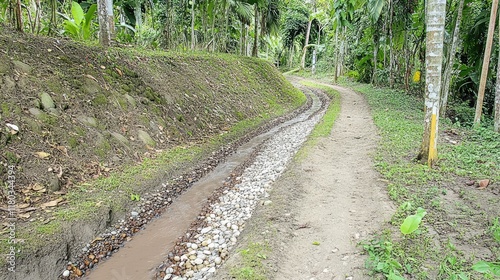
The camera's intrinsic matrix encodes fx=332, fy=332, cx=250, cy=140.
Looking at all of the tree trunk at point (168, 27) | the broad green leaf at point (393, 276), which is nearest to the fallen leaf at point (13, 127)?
the broad green leaf at point (393, 276)

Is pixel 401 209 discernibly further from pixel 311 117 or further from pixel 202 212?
pixel 311 117

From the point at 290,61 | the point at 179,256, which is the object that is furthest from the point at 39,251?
the point at 290,61

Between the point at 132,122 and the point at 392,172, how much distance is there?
5450 millimetres

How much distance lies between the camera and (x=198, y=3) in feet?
46.3

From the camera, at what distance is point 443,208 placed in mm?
4566

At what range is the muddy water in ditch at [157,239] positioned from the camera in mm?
4180

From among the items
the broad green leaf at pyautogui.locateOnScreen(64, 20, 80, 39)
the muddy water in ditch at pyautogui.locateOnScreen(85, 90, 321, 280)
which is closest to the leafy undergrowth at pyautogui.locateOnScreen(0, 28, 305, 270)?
the muddy water in ditch at pyautogui.locateOnScreen(85, 90, 321, 280)

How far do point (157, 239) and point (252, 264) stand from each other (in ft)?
6.01

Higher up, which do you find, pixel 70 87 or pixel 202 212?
pixel 70 87

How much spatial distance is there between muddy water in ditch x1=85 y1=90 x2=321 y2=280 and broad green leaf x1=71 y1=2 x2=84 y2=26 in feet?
18.8

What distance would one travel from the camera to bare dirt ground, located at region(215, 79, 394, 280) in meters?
3.69

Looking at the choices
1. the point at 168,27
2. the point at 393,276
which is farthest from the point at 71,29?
the point at 393,276

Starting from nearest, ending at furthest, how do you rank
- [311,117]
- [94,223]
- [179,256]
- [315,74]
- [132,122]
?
[179,256], [94,223], [132,122], [311,117], [315,74]

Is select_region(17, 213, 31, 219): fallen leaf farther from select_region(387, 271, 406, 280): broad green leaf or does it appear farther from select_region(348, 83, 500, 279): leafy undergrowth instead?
select_region(387, 271, 406, 280): broad green leaf
